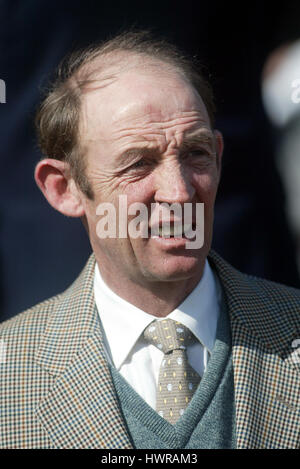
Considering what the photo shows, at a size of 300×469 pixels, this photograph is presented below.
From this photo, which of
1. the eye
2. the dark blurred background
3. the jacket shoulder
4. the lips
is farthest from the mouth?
the dark blurred background

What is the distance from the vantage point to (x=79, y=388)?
1.91 metres

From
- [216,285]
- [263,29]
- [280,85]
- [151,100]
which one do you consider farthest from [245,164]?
[151,100]

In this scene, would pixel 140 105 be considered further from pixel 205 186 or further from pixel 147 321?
pixel 147 321

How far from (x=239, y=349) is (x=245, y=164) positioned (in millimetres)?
1254

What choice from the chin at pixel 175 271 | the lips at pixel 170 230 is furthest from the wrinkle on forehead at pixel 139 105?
the chin at pixel 175 271

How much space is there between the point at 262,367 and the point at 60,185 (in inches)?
32.0

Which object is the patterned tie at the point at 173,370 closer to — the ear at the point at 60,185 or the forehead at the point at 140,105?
the ear at the point at 60,185

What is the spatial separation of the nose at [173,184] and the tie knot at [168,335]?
0.36 meters

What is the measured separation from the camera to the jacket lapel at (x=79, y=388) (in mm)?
1847

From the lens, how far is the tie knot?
1950 mm

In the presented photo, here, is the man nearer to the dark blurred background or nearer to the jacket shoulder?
the jacket shoulder

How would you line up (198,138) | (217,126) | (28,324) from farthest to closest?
(217,126) < (28,324) < (198,138)

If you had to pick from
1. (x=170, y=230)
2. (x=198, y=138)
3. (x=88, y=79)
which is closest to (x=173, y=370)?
(x=170, y=230)

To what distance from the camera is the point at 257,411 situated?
6.21 feet
